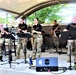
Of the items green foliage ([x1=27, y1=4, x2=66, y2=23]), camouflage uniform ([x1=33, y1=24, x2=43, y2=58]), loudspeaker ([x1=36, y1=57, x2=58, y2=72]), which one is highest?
green foliage ([x1=27, y1=4, x2=66, y2=23])

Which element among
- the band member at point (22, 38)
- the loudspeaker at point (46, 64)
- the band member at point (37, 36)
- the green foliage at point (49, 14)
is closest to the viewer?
the loudspeaker at point (46, 64)

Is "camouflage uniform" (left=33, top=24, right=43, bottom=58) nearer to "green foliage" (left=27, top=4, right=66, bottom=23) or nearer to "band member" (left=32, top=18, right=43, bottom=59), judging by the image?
"band member" (left=32, top=18, right=43, bottom=59)

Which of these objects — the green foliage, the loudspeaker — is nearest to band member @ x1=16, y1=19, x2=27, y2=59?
the loudspeaker

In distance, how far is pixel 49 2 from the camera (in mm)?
12461

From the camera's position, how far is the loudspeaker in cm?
650

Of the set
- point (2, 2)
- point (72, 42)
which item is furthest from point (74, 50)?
point (2, 2)

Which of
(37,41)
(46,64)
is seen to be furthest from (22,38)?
(46,64)

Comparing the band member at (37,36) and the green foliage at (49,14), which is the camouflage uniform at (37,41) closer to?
the band member at (37,36)

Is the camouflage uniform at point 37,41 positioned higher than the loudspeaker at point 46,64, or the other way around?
the camouflage uniform at point 37,41

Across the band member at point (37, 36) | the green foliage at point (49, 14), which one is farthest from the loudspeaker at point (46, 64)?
the green foliage at point (49, 14)

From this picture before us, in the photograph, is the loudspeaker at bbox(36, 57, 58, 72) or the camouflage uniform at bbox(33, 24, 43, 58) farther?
the camouflage uniform at bbox(33, 24, 43, 58)

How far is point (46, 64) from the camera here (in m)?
6.50

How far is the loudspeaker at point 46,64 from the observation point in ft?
21.3

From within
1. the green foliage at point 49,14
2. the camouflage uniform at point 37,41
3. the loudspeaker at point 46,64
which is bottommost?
the loudspeaker at point 46,64
